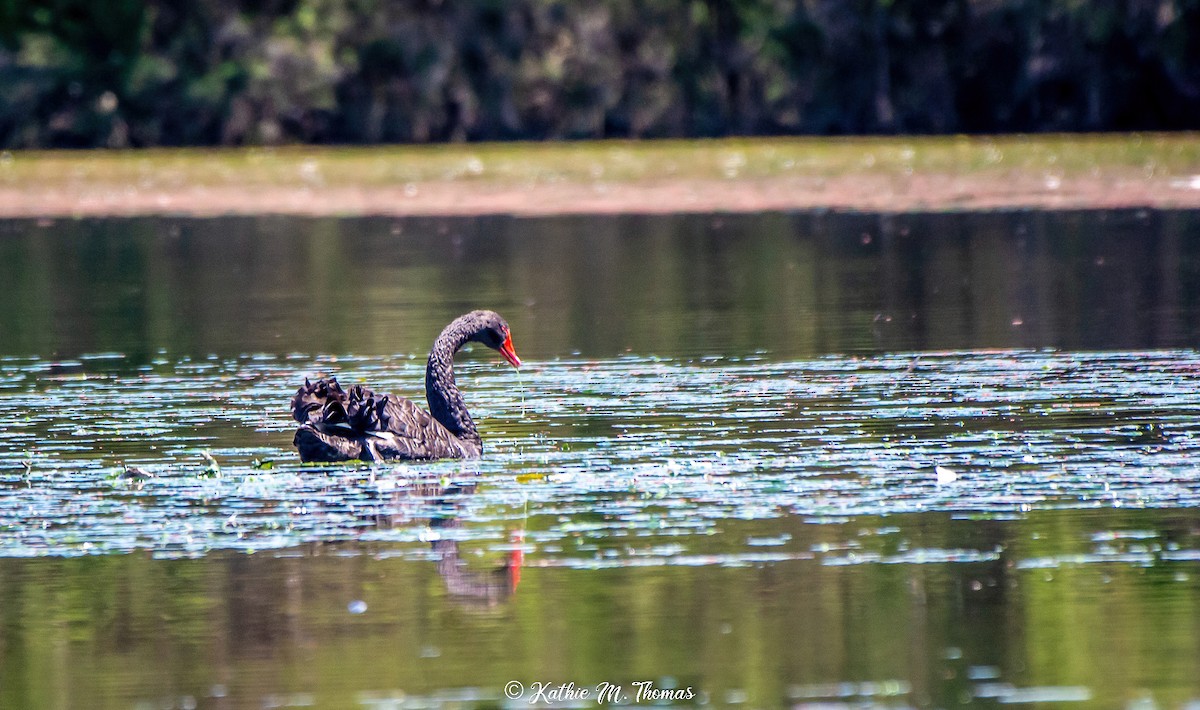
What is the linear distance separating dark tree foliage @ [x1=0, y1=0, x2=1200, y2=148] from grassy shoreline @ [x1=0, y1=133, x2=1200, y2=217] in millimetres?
5268

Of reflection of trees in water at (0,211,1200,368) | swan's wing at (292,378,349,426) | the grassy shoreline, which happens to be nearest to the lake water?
reflection of trees in water at (0,211,1200,368)

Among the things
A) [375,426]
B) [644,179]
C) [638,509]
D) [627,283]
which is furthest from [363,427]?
[644,179]

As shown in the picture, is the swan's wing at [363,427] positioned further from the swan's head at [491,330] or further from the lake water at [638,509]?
the swan's head at [491,330]

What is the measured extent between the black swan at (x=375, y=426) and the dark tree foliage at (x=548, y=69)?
36116 millimetres

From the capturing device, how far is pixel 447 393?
12.6 meters

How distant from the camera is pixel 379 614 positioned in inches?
344

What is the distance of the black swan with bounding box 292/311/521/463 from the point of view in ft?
38.6

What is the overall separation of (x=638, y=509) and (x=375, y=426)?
1.84 meters

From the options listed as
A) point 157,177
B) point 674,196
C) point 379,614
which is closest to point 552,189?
point 674,196

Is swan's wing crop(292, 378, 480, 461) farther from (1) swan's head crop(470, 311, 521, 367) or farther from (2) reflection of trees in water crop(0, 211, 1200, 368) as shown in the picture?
(2) reflection of trees in water crop(0, 211, 1200, 368)

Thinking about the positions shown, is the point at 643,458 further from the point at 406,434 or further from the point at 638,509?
the point at 638,509

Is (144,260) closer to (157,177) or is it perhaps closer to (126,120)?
(157,177)

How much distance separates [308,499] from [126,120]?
3821cm

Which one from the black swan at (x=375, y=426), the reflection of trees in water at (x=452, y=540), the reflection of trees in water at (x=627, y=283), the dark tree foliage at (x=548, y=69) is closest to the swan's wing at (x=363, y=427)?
the black swan at (x=375, y=426)
